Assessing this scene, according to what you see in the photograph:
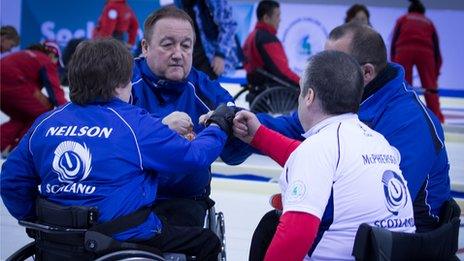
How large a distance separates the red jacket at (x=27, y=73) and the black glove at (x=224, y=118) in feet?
15.8

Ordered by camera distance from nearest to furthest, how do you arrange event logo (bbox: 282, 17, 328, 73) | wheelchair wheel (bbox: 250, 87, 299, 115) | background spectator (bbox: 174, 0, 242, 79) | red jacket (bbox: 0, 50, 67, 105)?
background spectator (bbox: 174, 0, 242, 79) < red jacket (bbox: 0, 50, 67, 105) < wheelchair wheel (bbox: 250, 87, 299, 115) < event logo (bbox: 282, 17, 328, 73)

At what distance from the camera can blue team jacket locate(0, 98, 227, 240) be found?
2348 mm

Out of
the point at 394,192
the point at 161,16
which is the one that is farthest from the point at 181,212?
the point at 394,192

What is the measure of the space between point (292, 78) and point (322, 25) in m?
4.12

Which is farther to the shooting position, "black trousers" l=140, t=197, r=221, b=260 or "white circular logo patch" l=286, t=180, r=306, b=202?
"black trousers" l=140, t=197, r=221, b=260

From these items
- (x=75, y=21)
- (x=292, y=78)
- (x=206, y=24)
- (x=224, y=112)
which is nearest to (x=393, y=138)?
(x=224, y=112)

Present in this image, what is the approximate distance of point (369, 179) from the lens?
220 centimetres

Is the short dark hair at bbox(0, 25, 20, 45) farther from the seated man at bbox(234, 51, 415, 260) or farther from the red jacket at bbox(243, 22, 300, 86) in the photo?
the seated man at bbox(234, 51, 415, 260)

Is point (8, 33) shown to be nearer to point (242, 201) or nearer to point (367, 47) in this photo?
point (242, 201)

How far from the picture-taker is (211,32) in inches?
251

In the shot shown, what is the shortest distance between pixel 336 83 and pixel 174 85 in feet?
2.67

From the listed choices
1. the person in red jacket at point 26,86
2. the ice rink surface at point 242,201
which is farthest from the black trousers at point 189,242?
the person in red jacket at point 26,86

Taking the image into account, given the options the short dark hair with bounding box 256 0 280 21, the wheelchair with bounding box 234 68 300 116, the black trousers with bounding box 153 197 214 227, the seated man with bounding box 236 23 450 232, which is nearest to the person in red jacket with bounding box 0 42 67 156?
the wheelchair with bounding box 234 68 300 116

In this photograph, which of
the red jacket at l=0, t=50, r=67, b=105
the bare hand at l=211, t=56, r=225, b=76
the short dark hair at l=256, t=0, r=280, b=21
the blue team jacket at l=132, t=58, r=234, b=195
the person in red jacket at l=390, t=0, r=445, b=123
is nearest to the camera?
the blue team jacket at l=132, t=58, r=234, b=195
